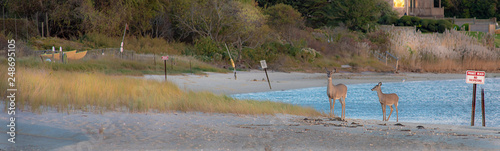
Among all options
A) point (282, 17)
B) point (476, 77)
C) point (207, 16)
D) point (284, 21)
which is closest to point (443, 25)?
point (282, 17)

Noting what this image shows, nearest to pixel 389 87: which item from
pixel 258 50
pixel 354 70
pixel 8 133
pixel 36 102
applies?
pixel 354 70

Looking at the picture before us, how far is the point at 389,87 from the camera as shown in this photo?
1005 inches

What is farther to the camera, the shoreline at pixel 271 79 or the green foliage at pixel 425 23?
the green foliage at pixel 425 23

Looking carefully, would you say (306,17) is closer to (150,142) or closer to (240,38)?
(240,38)

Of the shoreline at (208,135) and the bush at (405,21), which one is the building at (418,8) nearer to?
the bush at (405,21)

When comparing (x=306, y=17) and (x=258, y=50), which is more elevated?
(x=306, y=17)

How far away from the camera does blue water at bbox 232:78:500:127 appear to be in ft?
50.6

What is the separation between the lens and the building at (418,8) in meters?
64.1

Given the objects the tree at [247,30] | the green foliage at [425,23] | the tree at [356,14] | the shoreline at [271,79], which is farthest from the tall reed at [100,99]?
the green foliage at [425,23]

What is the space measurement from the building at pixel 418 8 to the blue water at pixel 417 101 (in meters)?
37.2

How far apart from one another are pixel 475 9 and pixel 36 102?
62416mm

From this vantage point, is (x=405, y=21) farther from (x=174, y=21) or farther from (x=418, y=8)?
(x=174, y=21)

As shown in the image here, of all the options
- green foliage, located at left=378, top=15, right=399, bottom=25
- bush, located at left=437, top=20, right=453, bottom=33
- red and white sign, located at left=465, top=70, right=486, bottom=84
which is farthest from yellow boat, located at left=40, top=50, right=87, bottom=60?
bush, located at left=437, top=20, right=453, bottom=33

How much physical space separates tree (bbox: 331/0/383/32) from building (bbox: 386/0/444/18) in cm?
1389
